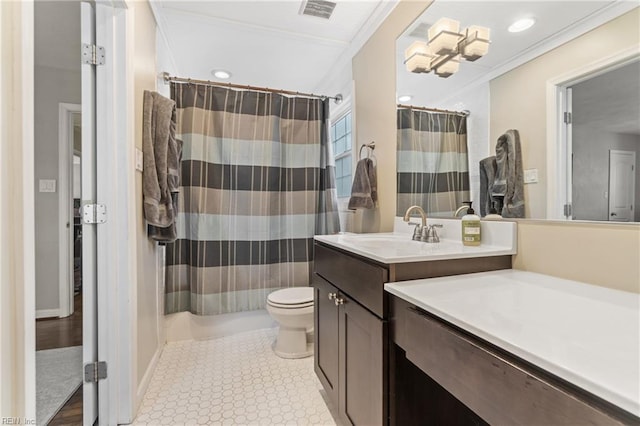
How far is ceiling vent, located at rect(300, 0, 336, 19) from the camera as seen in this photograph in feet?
6.15

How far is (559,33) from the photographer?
0.97 meters

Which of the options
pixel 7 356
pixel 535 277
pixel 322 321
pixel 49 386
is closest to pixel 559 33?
pixel 535 277

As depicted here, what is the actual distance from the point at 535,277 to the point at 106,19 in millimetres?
2090

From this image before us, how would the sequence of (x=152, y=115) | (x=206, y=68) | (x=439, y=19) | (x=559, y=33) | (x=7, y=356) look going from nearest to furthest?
(x=7, y=356) < (x=559, y=33) < (x=439, y=19) < (x=152, y=115) < (x=206, y=68)

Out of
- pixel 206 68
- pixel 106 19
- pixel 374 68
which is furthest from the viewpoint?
pixel 206 68

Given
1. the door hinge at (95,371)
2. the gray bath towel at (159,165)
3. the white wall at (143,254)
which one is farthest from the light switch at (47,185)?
the door hinge at (95,371)

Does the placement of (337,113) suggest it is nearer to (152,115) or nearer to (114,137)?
(152,115)

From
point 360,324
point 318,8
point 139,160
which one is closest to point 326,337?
point 360,324

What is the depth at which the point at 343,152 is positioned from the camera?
9.02 ft

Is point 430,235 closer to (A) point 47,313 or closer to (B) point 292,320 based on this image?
(B) point 292,320

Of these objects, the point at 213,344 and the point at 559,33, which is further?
the point at 213,344

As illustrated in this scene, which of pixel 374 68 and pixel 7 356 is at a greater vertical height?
pixel 374 68

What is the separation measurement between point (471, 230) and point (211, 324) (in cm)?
208

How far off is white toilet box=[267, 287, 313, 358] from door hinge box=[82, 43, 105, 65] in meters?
1.64
